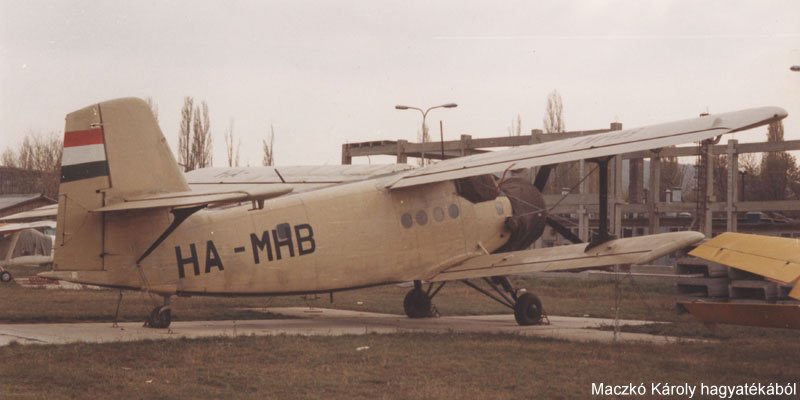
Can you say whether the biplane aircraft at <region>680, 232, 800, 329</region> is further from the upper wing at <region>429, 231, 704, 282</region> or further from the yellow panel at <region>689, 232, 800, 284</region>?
the upper wing at <region>429, 231, 704, 282</region>

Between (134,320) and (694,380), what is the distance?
1064cm

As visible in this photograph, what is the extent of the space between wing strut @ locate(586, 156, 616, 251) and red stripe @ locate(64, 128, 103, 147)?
765 centimetres

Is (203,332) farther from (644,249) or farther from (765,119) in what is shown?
(765,119)

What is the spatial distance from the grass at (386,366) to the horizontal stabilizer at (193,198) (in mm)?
1926

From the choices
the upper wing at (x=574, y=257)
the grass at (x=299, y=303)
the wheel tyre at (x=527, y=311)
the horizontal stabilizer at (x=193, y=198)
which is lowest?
the grass at (x=299, y=303)

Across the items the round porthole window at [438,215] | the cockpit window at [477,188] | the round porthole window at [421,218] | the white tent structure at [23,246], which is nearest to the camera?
the round porthole window at [421,218]

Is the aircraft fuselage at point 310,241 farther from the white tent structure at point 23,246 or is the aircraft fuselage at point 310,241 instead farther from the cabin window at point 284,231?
the white tent structure at point 23,246

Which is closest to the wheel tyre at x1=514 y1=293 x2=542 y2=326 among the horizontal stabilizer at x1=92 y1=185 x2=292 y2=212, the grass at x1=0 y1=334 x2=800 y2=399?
the grass at x1=0 y1=334 x2=800 y2=399

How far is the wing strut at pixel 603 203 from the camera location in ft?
49.1

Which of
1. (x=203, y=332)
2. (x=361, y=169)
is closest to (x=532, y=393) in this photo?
(x=203, y=332)

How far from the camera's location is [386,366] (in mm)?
11008

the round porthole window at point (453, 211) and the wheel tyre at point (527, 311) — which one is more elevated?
the round porthole window at point (453, 211)

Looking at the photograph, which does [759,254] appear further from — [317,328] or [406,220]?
[317,328]

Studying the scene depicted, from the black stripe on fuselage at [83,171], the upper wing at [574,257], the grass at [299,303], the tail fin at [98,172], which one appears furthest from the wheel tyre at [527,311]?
the black stripe on fuselage at [83,171]
